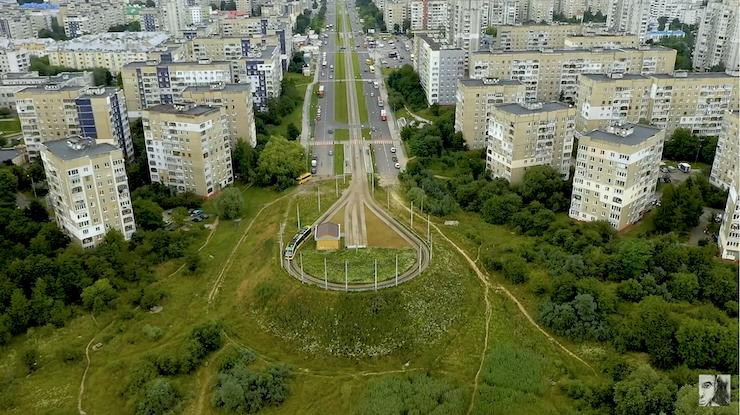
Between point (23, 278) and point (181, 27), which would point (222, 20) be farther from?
point (23, 278)

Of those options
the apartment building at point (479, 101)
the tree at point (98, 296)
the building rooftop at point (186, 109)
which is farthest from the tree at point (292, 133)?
the tree at point (98, 296)

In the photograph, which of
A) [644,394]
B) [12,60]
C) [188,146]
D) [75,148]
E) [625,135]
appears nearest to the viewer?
[644,394]

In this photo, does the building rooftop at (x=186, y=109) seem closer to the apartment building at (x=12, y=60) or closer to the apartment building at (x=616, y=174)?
the apartment building at (x=616, y=174)

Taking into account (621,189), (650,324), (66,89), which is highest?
(66,89)

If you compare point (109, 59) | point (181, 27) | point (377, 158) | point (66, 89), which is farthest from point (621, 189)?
point (181, 27)

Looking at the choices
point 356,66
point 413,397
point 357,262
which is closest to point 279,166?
point 357,262

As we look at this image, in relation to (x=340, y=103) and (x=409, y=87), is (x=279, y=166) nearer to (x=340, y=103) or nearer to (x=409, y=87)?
(x=340, y=103)
